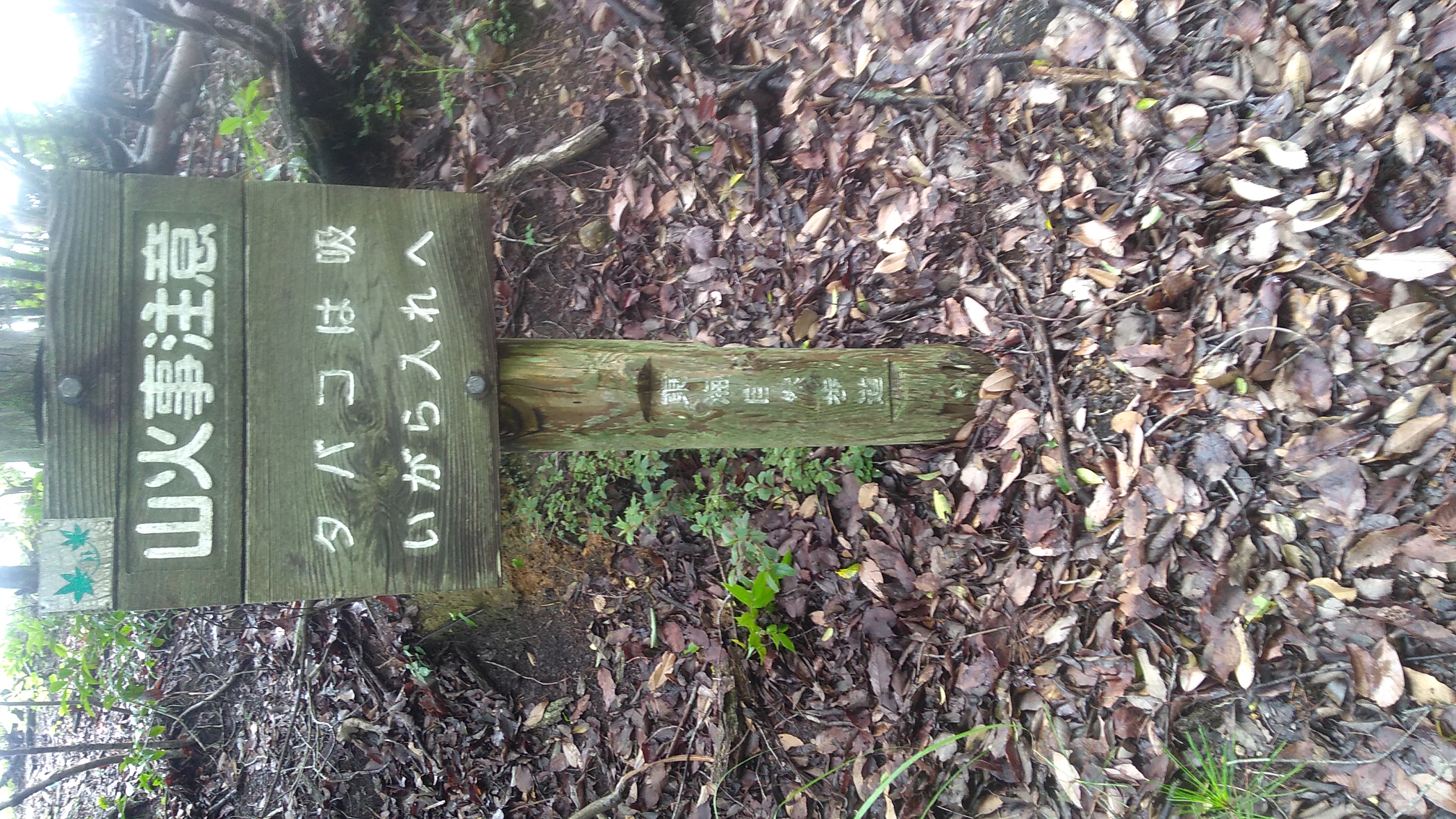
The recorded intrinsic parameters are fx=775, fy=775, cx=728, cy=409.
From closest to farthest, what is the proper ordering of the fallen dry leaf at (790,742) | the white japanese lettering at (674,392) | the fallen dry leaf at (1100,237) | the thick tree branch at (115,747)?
1. the white japanese lettering at (674,392)
2. the fallen dry leaf at (1100,237)
3. the fallen dry leaf at (790,742)
4. the thick tree branch at (115,747)

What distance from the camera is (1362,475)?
1.96 meters

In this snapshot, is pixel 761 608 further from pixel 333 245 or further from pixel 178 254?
pixel 178 254

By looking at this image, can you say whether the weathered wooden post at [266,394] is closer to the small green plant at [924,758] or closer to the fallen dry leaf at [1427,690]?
the small green plant at [924,758]

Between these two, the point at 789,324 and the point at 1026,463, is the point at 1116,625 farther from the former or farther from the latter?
the point at 789,324

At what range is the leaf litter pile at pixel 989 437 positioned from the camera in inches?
78.0

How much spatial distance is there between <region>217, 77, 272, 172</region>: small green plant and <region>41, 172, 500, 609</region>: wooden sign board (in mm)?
1636

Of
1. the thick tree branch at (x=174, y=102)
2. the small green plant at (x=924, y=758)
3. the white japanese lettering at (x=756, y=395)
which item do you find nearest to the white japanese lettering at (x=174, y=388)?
the white japanese lettering at (x=756, y=395)

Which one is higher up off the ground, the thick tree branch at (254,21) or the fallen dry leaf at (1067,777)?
the thick tree branch at (254,21)

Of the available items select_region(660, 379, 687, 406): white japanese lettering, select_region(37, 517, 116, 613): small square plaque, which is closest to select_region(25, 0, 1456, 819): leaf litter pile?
select_region(660, 379, 687, 406): white japanese lettering

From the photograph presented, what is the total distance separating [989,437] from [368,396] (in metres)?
1.86

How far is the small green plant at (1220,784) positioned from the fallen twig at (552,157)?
3132mm

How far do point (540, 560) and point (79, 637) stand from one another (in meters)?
2.89

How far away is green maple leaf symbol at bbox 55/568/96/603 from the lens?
1.44 m

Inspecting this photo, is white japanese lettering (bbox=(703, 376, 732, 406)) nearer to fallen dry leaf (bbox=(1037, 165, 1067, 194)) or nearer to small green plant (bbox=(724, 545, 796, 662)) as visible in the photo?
small green plant (bbox=(724, 545, 796, 662))
